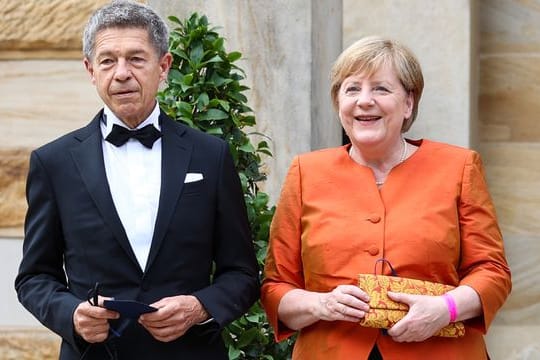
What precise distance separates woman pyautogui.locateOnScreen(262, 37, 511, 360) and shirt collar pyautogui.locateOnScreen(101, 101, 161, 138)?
18.9 inches

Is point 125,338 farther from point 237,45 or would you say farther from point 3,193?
point 3,193

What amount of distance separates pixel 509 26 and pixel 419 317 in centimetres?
292

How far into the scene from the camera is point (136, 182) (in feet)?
14.0

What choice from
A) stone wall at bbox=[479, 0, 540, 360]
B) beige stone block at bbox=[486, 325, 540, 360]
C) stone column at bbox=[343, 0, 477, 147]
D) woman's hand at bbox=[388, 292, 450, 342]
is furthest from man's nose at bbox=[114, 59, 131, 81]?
beige stone block at bbox=[486, 325, 540, 360]

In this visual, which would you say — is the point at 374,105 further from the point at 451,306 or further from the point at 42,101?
the point at 42,101

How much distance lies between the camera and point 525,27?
22.1 ft

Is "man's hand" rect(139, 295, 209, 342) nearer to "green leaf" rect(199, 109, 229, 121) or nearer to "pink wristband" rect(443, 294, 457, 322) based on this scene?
"pink wristband" rect(443, 294, 457, 322)

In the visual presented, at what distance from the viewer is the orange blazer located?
4.30 meters

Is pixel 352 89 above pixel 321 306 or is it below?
above

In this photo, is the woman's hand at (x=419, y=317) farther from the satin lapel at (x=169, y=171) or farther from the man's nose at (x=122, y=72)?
the man's nose at (x=122, y=72)

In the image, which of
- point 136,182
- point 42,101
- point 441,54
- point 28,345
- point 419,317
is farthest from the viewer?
point 42,101

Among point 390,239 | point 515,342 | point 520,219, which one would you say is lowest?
point 515,342

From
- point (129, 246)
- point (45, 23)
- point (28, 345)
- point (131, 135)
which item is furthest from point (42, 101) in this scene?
point (129, 246)

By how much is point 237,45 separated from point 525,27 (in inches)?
58.3
